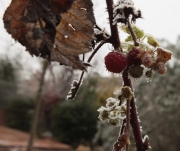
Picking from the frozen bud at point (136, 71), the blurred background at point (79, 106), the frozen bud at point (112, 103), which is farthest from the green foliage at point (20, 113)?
the frozen bud at point (136, 71)

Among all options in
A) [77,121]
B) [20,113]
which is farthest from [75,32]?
[20,113]

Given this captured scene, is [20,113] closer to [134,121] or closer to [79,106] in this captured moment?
[79,106]

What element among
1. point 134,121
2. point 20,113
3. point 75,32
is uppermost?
point 20,113

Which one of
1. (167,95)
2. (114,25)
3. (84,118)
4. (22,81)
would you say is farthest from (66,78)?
(114,25)

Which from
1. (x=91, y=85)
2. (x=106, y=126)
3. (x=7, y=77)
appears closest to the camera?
(x=106, y=126)

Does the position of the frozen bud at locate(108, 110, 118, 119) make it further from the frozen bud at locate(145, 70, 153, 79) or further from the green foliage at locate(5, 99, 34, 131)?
the green foliage at locate(5, 99, 34, 131)

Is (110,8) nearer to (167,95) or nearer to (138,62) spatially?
(138,62)
